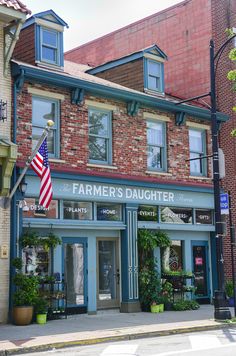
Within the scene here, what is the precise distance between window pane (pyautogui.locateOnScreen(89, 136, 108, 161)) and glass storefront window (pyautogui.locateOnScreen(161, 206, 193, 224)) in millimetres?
3038

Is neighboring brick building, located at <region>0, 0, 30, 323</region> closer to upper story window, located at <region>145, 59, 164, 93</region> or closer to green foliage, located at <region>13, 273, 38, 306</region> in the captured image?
green foliage, located at <region>13, 273, 38, 306</region>

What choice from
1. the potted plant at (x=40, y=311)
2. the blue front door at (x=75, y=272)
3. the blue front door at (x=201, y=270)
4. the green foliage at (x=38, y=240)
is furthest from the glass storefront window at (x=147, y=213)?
the potted plant at (x=40, y=311)

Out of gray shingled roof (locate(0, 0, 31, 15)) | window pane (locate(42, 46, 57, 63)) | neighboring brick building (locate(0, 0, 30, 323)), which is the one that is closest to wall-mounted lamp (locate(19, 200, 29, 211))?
neighboring brick building (locate(0, 0, 30, 323))

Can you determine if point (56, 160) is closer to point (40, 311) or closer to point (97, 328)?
point (40, 311)

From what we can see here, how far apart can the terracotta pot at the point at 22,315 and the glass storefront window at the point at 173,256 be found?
6190 mm

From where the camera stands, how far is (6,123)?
52.1 feet

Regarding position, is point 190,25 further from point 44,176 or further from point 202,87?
point 44,176

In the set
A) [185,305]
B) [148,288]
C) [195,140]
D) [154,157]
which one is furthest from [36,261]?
[195,140]

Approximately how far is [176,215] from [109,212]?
3.13 m

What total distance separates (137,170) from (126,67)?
4.59 meters

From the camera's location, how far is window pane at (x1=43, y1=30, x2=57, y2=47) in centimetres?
1802

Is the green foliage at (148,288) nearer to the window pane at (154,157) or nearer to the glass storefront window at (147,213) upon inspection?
the glass storefront window at (147,213)

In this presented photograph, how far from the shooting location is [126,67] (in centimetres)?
2166

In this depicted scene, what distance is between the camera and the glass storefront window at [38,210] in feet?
53.2
